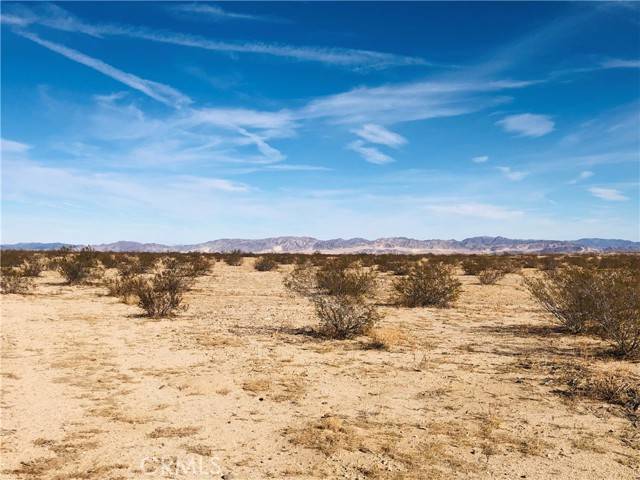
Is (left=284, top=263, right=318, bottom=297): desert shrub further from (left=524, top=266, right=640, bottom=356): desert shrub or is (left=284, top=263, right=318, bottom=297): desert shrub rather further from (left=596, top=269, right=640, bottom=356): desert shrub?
(left=596, top=269, right=640, bottom=356): desert shrub

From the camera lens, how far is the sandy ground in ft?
17.0

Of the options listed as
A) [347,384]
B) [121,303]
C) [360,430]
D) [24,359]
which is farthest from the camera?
[121,303]

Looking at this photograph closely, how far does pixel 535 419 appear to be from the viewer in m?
6.41

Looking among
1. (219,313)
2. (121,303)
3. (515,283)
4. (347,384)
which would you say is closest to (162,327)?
(219,313)

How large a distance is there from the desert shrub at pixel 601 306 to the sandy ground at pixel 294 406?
22.2 inches

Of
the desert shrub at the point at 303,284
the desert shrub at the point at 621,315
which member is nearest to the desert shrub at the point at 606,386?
the desert shrub at the point at 621,315

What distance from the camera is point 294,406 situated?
697 centimetres

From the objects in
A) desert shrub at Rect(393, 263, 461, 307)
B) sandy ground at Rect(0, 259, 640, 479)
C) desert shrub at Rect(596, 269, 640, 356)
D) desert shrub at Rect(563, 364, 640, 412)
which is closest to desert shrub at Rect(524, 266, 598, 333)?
desert shrub at Rect(596, 269, 640, 356)

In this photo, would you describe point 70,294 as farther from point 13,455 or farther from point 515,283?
point 515,283

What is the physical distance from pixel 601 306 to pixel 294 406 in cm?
714

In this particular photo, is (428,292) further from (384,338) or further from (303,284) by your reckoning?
(303,284)

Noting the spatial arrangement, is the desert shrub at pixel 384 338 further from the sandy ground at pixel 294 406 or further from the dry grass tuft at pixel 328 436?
the dry grass tuft at pixel 328 436

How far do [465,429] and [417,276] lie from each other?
1186 cm

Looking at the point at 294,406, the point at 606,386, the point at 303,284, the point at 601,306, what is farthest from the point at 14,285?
the point at 606,386
